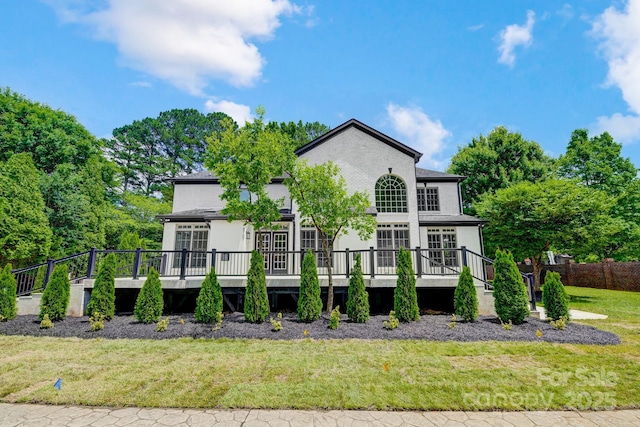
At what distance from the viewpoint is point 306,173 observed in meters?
8.68

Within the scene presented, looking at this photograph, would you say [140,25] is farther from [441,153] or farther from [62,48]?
[441,153]

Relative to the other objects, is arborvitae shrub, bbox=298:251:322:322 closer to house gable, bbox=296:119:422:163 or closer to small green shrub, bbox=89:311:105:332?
small green shrub, bbox=89:311:105:332

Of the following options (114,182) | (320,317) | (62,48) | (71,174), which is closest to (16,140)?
(71,174)

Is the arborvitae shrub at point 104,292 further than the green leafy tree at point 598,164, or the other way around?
the green leafy tree at point 598,164

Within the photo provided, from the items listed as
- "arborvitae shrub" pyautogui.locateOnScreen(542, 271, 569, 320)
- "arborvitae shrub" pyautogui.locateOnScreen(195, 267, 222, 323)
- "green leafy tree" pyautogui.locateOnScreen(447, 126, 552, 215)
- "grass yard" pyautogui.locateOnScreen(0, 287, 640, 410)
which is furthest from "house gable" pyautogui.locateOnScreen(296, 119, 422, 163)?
"green leafy tree" pyautogui.locateOnScreen(447, 126, 552, 215)

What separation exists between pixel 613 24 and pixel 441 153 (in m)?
22.5

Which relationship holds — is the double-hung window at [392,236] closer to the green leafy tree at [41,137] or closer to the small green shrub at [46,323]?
the small green shrub at [46,323]

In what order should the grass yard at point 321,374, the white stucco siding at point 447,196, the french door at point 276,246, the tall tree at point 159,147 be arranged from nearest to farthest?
the grass yard at point 321,374 < the french door at point 276,246 < the white stucco siding at point 447,196 < the tall tree at point 159,147

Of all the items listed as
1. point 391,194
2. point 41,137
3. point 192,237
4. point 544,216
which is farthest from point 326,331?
point 41,137

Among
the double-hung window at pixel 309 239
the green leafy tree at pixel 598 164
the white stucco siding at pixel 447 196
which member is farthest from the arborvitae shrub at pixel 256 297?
the green leafy tree at pixel 598 164

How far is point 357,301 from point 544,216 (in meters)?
12.0

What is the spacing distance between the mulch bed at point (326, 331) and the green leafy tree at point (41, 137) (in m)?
17.5

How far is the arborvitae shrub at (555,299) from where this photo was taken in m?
7.74

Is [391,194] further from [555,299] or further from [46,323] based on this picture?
[46,323]
